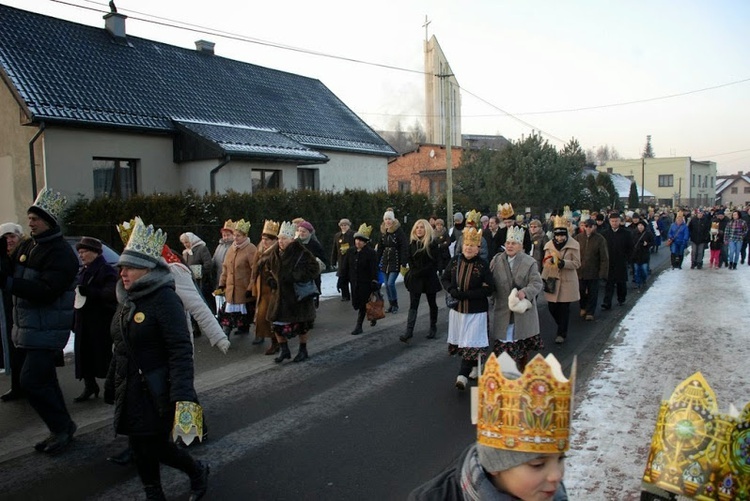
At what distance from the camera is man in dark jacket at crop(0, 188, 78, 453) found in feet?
17.3

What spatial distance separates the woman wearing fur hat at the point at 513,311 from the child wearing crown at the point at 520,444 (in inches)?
195

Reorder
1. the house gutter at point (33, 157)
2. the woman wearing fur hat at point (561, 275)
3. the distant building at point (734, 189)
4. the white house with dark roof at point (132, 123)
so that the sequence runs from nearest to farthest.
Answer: the woman wearing fur hat at point (561, 275) → the house gutter at point (33, 157) → the white house with dark roof at point (132, 123) → the distant building at point (734, 189)

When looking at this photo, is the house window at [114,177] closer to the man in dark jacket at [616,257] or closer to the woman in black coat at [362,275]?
the woman in black coat at [362,275]

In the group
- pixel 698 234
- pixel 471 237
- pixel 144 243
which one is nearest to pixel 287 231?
pixel 471 237

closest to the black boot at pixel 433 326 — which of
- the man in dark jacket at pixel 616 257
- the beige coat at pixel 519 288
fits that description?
the beige coat at pixel 519 288

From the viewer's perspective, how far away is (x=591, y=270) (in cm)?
1148

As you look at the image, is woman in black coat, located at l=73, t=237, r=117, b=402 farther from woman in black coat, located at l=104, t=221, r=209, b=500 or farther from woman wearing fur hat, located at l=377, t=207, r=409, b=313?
woman wearing fur hat, located at l=377, t=207, r=409, b=313

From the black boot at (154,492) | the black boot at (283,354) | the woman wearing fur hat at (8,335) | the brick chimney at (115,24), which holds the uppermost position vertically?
the brick chimney at (115,24)

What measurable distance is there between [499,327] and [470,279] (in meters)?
0.72

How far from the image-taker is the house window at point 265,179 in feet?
70.8

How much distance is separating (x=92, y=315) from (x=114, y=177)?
46.5 feet

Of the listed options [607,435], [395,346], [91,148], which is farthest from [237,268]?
[91,148]

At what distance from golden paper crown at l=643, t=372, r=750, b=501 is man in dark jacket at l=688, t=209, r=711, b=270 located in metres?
18.4

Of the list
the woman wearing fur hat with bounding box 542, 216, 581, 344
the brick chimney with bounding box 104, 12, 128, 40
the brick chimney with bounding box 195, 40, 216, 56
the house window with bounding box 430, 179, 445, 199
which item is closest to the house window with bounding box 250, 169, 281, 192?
the brick chimney with bounding box 104, 12, 128, 40
